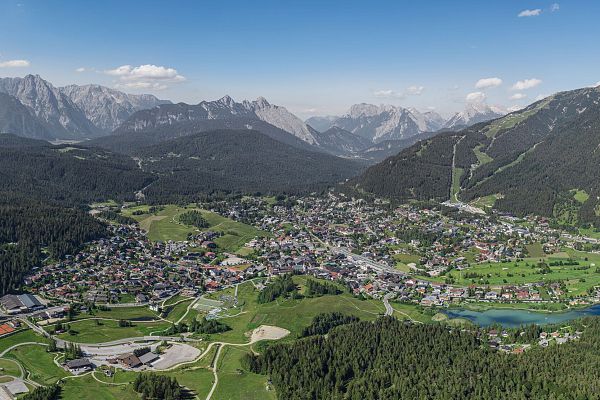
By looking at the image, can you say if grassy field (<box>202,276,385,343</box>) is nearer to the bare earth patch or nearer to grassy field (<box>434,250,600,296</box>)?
the bare earth patch

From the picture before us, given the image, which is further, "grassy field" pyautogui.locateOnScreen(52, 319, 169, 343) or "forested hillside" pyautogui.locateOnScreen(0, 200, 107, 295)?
"forested hillside" pyautogui.locateOnScreen(0, 200, 107, 295)

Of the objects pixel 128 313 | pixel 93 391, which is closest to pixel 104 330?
pixel 128 313

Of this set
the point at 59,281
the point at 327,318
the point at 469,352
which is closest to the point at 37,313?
the point at 59,281

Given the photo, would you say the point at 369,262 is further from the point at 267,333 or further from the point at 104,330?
the point at 104,330

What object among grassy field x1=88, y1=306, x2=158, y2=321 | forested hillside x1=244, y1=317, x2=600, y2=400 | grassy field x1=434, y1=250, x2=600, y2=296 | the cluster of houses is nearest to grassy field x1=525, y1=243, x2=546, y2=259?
the cluster of houses

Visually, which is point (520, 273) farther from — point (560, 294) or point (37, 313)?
point (37, 313)
